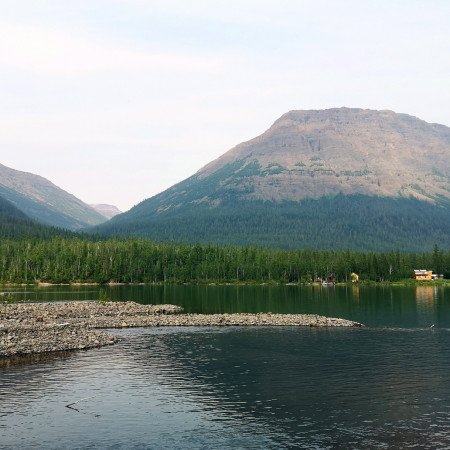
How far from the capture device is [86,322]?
95.8 meters

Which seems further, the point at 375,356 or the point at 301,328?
the point at 301,328

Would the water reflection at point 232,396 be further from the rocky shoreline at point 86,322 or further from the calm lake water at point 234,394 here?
the rocky shoreline at point 86,322

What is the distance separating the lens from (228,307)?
133m

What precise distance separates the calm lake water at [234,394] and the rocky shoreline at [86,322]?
456 centimetres

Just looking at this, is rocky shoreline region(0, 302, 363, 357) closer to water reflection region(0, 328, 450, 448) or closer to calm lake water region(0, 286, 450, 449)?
calm lake water region(0, 286, 450, 449)

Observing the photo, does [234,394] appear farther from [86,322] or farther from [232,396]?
[86,322]

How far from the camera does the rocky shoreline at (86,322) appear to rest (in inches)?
2790

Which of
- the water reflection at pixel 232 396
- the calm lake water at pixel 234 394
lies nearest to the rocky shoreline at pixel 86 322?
the calm lake water at pixel 234 394

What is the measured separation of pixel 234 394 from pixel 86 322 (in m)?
54.1

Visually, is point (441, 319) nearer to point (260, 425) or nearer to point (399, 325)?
point (399, 325)

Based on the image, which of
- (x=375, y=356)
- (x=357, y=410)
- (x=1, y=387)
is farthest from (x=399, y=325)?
(x=1, y=387)

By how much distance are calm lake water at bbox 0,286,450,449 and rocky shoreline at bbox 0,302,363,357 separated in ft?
15.0

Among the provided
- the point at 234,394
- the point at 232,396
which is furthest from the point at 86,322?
the point at 232,396

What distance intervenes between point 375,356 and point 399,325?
35004 mm
